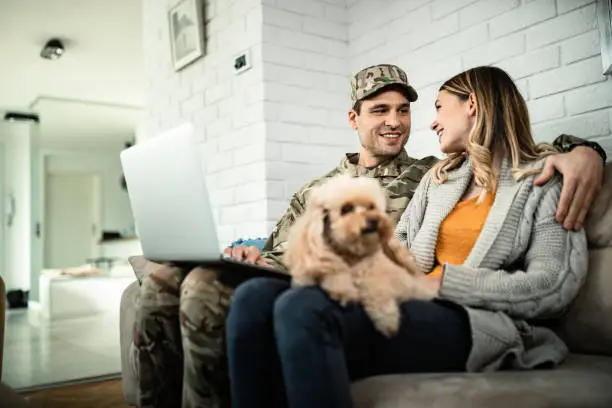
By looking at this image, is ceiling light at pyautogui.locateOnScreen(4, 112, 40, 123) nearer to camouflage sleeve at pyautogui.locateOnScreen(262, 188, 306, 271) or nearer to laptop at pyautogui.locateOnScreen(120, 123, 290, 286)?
camouflage sleeve at pyautogui.locateOnScreen(262, 188, 306, 271)

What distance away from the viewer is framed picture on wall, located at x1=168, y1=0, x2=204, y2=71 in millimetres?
2891

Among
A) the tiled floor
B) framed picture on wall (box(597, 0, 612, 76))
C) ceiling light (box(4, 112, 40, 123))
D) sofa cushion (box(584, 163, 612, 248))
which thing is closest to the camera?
sofa cushion (box(584, 163, 612, 248))

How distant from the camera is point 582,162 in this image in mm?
1301

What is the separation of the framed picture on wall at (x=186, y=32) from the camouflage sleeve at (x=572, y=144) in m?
2.00

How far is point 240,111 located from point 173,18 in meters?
0.85

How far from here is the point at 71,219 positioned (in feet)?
31.4

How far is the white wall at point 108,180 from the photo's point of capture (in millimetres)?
9578

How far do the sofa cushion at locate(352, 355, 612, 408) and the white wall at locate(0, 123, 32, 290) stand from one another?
7.39 m

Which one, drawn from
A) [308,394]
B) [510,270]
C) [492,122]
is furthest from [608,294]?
[308,394]

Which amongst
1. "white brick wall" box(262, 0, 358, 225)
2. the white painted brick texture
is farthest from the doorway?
"white brick wall" box(262, 0, 358, 225)

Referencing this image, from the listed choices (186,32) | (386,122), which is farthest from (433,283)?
(186,32)

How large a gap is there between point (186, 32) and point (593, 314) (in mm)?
2497

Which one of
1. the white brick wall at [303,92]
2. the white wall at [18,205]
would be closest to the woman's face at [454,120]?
the white brick wall at [303,92]

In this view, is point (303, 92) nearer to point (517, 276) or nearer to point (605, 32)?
point (605, 32)
